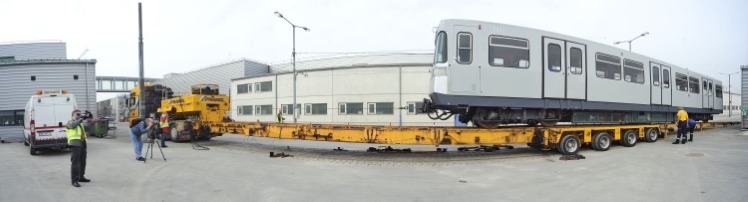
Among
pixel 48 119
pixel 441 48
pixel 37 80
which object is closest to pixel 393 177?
pixel 441 48

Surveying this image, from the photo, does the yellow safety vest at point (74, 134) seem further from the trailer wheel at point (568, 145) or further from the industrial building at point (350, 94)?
the industrial building at point (350, 94)

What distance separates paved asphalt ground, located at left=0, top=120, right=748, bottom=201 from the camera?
5.41 metres

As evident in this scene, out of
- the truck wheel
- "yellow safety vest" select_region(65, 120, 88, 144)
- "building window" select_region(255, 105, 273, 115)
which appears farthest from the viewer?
"building window" select_region(255, 105, 273, 115)

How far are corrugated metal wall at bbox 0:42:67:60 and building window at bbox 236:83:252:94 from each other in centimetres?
1411

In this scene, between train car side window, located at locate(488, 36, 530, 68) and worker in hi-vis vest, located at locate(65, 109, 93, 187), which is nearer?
worker in hi-vis vest, located at locate(65, 109, 93, 187)

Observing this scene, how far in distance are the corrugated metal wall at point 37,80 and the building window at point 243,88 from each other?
1511cm

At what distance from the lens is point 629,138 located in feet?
36.1

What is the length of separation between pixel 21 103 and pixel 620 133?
27.7 meters

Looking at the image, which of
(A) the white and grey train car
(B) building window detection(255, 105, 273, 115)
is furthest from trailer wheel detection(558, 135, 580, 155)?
(B) building window detection(255, 105, 273, 115)

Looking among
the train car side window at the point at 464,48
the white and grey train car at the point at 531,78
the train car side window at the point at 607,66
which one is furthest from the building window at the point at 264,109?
the train car side window at the point at 607,66

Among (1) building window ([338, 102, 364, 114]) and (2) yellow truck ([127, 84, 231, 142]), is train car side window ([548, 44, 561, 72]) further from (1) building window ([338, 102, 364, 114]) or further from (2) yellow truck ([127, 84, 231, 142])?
(1) building window ([338, 102, 364, 114])

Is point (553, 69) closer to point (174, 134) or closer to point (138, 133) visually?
point (138, 133)

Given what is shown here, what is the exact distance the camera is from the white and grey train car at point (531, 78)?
8023 mm

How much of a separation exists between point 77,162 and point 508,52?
9313mm
